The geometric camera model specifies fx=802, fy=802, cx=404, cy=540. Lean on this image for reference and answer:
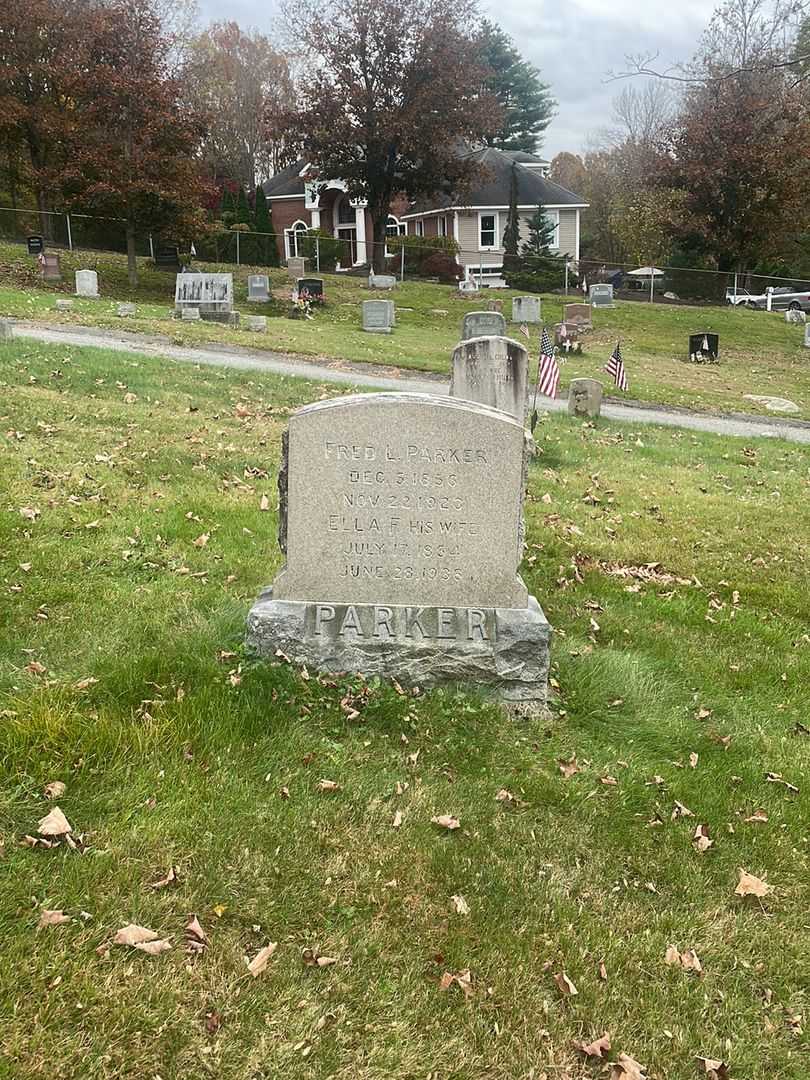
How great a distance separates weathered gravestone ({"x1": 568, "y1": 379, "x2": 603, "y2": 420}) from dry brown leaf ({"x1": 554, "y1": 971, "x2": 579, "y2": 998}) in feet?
39.1

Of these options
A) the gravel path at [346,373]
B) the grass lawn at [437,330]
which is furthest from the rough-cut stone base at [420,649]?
the grass lawn at [437,330]

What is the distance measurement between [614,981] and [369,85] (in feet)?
122

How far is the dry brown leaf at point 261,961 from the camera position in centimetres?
275

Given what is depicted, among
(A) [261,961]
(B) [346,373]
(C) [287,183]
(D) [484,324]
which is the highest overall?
(C) [287,183]

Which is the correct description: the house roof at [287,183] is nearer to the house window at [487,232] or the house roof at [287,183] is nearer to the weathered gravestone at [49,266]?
the house window at [487,232]

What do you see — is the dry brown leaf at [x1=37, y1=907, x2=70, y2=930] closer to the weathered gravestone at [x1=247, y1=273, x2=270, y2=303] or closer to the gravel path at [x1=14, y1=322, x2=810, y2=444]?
the gravel path at [x1=14, y1=322, x2=810, y2=444]

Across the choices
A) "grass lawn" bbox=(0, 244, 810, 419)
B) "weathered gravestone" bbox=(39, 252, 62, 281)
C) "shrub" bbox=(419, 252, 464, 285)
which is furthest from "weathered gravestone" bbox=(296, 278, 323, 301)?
"shrub" bbox=(419, 252, 464, 285)

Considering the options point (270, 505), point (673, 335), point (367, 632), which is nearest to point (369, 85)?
point (673, 335)

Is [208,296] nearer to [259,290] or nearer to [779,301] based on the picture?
[259,290]

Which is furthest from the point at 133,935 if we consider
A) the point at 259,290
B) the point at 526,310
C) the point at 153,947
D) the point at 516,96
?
the point at 516,96

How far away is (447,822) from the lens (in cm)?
354

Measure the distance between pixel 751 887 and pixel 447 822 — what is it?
1.29m

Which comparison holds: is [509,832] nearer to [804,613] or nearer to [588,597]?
[588,597]

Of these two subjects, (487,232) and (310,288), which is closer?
(310,288)
